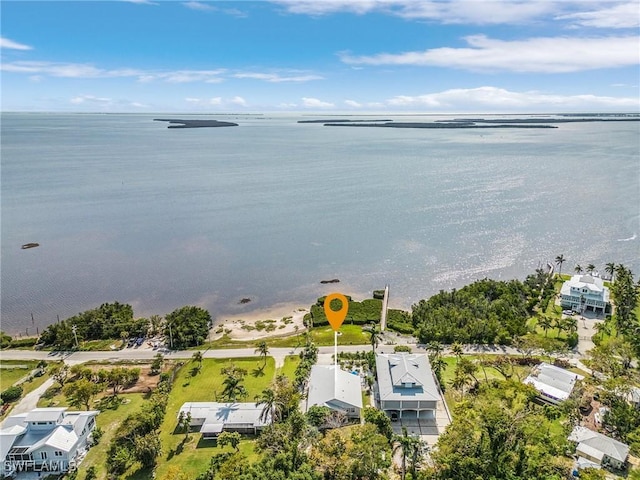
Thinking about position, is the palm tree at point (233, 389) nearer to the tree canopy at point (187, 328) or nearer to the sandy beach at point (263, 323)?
the tree canopy at point (187, 328)

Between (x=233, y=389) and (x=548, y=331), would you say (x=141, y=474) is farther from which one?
(x=548, y=331)

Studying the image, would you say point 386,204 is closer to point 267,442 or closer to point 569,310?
point 569,310

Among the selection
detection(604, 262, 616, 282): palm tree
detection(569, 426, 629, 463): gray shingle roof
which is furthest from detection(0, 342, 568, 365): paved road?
detection(604, 262, 616, 282): palm tree

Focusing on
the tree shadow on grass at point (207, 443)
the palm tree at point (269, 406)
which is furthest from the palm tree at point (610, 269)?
the tree shadow on grass at point (207, 443)

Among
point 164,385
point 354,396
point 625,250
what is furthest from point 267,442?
point 625,250

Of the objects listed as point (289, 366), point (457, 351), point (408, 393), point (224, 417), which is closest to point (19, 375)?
point (224, 417)
